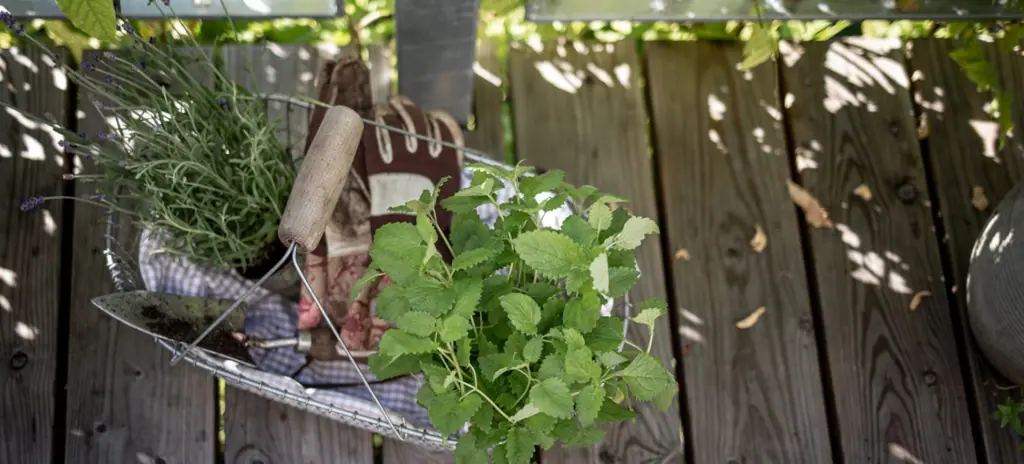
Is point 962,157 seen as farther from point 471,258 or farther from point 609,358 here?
point 471,258

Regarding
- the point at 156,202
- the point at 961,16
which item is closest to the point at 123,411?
the point at 156,202

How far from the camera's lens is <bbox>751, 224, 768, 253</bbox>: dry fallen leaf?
181 centimetres

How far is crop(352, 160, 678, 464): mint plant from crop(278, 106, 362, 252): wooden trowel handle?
98mm

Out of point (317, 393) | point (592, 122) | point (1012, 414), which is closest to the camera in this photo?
point (317, 393)

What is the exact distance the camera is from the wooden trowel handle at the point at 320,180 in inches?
46.3

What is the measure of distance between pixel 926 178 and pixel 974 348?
0.34m

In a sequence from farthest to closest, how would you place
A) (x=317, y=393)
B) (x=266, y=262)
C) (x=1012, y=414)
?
(x=1012, y=414), (x=266, y=262), (x=317, y=393)

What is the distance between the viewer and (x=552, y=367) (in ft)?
3.48

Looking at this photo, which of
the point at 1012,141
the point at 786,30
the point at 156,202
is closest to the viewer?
the point at 156,202

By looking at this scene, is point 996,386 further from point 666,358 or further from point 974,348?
point 666,358

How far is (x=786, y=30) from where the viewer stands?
2027mm

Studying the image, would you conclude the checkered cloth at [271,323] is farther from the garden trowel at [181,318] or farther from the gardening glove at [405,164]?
the gardening glove at [405,164]

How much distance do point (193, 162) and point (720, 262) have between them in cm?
97

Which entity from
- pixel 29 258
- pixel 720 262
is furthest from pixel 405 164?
pixel 29 258
